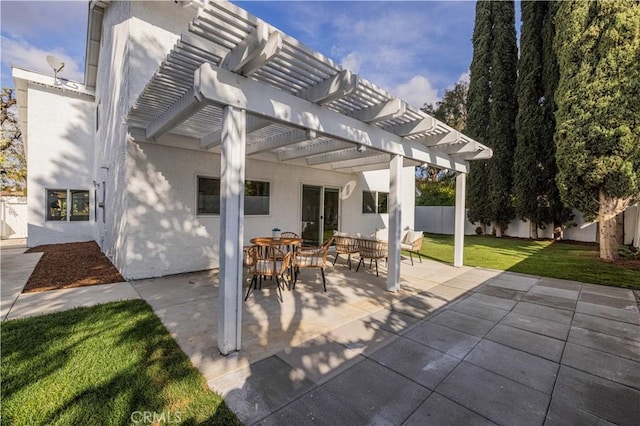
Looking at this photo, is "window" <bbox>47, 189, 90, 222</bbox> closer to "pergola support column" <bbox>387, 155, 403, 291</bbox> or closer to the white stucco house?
the white stucco house

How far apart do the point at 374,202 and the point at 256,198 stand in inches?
215

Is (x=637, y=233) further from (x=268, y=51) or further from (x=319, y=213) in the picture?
(x=268, y=51)

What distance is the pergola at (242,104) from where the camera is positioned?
2748 mm

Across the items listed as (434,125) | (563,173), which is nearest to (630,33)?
(563,173)

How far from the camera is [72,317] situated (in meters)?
3.82

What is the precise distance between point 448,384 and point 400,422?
2.46 feet

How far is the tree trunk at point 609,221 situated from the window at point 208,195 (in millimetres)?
11543

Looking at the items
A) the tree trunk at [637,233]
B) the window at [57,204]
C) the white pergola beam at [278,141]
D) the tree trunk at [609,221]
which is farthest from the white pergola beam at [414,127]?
the window at [57,204]

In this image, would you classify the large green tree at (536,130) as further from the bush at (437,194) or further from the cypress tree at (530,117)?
the bush at (437,194)

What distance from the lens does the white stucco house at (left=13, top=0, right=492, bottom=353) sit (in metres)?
3.02

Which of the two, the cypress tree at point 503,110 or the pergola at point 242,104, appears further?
the cypress tree at point 503,110

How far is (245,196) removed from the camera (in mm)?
7688

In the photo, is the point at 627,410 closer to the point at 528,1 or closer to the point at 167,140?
the point at 167,140

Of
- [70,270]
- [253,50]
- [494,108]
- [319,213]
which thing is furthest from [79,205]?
[494,108]
